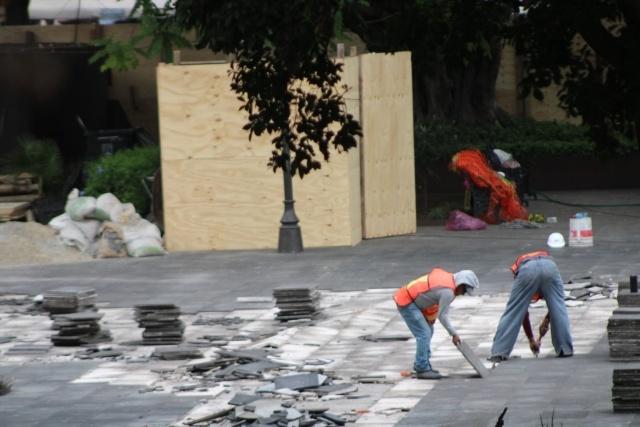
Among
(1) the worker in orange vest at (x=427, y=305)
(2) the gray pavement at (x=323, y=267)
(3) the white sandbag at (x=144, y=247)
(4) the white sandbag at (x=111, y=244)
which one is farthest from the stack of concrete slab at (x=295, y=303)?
(4) the white sandbag at (x=111, y=244)

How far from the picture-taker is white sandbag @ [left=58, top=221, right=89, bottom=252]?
28609 mm

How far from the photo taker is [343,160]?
2786cm

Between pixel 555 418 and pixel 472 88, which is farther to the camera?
pixel 472 88

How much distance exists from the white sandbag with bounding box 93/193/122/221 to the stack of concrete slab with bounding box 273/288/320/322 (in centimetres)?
799

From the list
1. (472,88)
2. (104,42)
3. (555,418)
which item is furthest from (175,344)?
(472,88)

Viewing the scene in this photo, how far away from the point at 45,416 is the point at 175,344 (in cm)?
455

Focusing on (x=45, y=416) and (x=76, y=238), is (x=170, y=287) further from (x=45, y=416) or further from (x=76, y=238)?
(x=45, y=416)

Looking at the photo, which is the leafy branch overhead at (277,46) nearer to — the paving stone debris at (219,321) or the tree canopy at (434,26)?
the tree canopy at (434,26)

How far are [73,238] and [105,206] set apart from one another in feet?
2.93

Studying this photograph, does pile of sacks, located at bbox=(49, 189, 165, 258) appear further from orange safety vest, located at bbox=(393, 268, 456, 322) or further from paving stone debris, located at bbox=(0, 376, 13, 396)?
orange safety vest, located at bbox=(393, 268, 456, 322)

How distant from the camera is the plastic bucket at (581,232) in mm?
26969

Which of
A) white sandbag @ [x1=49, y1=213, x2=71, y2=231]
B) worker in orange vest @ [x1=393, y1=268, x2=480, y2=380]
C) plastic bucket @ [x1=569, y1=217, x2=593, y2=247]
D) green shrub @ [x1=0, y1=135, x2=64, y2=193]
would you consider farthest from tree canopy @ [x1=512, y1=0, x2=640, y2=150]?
green shrub @ [x1=0, y1=135, x2=64, y2=193]

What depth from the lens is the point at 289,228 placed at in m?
27.7

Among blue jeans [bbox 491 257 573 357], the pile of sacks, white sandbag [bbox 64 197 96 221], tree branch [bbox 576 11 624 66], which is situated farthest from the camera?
white sandbag [bbox 64 197 96 221]
